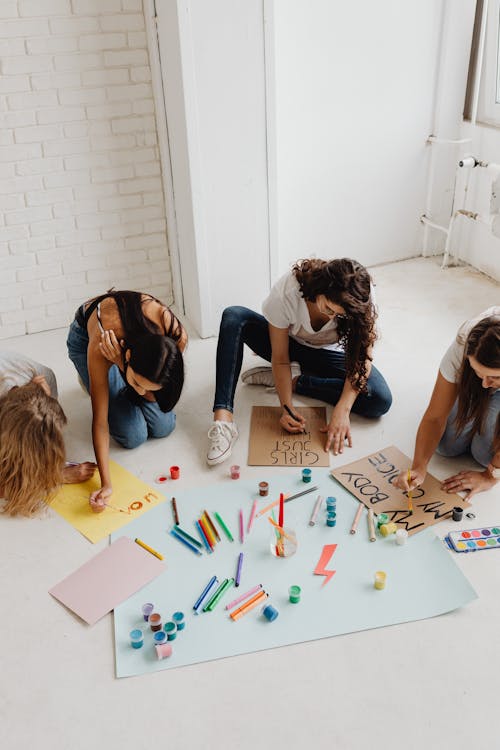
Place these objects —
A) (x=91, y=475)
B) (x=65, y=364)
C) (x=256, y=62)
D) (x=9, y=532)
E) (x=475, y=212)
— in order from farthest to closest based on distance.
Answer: (x=475, y=212) → (x=65, y=364) → (x=256, y=62) → (x=91, y=475) → (x=9, y=532)

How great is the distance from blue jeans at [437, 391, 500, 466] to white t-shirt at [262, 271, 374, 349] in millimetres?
524

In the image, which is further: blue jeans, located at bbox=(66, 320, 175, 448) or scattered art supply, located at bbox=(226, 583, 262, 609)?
blue jeans, located at bbox=(66, 320, 175, 448)

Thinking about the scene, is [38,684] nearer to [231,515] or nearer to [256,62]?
[231,515]

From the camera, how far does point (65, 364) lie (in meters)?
3.04

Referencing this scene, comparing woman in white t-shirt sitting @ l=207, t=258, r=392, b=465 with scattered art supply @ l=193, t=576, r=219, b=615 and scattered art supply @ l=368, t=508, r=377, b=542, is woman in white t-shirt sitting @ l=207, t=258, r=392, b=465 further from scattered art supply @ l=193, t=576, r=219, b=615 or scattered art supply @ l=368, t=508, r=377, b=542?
scattered art supply @ l=193, t=576, r=219, b=615

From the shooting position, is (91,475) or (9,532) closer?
(9,532)

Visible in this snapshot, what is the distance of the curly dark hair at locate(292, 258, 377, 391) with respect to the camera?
2.11m

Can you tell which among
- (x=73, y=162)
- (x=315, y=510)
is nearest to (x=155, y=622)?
(x=315, y=510)

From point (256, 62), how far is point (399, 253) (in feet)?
4.94

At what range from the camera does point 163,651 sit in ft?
5.66

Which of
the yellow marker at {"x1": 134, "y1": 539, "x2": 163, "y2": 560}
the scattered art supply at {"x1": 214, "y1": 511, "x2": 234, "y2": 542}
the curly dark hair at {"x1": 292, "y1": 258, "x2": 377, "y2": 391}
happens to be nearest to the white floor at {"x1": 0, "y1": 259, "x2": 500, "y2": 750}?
the yellow marker at {"x1": 134, "y1": 539, "x2": 163, "y2": 560}

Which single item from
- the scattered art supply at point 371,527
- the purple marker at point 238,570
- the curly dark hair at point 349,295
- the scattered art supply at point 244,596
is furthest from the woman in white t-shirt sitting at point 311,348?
the scattered art supply at point 244,596

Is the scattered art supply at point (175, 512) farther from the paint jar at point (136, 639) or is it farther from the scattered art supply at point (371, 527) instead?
the scattered art supply at point (371, 527)

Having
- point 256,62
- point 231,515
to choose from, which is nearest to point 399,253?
point 256,62
